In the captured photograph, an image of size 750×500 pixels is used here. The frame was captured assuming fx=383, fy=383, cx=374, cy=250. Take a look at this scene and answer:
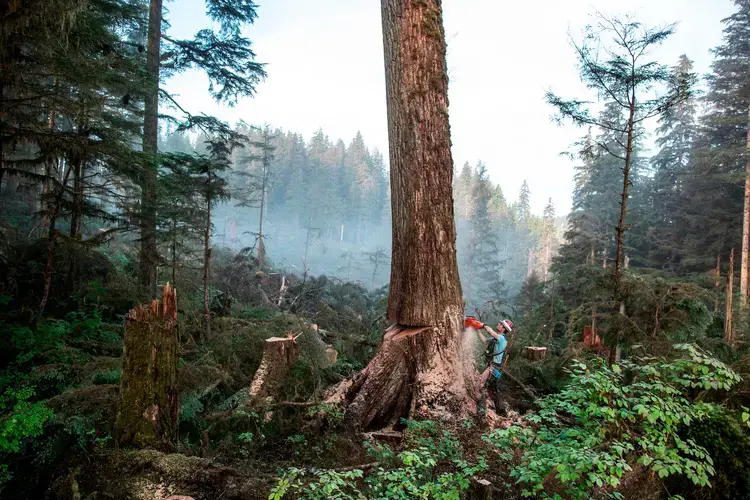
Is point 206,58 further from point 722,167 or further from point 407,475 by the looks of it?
point 722,167

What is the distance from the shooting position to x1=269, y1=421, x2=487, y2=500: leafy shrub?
2.74 meters

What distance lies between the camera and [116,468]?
10.1ft

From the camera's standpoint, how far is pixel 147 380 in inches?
134

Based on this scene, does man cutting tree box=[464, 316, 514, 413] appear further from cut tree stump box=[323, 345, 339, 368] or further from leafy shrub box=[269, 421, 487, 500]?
cut tree stump box=[323, 345, 339, 368]

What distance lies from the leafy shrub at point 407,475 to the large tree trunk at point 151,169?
6.26 m

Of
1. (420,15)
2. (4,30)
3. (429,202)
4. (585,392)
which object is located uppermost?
(420,15)

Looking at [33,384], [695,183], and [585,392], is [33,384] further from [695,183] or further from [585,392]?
[695,183]

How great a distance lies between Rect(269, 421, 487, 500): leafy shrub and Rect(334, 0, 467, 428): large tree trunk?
68 cm

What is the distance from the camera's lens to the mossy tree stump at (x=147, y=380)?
3.35 meters

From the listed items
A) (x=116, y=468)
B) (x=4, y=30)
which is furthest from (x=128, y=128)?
(x=116, y=468)

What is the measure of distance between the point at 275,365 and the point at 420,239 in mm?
2932

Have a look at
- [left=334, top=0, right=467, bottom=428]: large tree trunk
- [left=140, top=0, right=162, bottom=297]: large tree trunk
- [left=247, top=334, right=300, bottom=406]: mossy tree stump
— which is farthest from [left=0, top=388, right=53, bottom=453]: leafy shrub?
[left=140, top=0, right=162, bottom=297]: large tree trunk

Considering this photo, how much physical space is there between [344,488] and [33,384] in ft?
12.8

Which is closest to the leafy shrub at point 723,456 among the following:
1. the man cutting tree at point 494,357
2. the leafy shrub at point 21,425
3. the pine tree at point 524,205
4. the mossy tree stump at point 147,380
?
the man cutting tree at point 494,357
